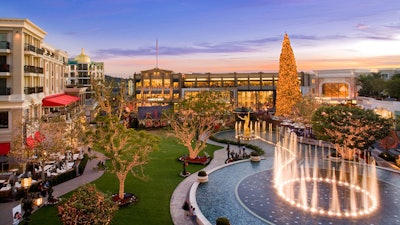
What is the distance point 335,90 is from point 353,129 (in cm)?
6755

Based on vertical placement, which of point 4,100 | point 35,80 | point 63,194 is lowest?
point 63,194

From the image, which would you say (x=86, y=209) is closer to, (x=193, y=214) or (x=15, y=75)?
(x=193, y=214)

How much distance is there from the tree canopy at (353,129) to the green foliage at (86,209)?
1112 inches

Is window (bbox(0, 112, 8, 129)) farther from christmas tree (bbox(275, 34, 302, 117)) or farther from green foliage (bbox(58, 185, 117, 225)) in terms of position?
christmas tree (bbox(275, 34, 302, 117))

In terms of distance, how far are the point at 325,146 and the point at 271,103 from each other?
59435mm

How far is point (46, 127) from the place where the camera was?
102ft

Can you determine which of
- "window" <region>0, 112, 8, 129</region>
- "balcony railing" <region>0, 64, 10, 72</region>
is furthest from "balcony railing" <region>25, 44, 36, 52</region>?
→ "window" <region>0, 112, 8, 129</region>

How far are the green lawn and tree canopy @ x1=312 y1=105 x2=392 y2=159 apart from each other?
16.1 m

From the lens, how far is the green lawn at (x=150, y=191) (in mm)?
21609

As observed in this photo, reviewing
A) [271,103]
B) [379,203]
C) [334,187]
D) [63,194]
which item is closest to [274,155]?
[334,187]

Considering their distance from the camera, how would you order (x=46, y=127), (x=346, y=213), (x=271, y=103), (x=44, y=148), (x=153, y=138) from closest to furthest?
(x=346, y=213), (x=153, y=138), (x=44, y=148), (x=46, y=127), (x=271, y=103)

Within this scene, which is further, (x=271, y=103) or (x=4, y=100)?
(x=271, y=103)

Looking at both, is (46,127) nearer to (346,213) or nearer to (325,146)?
(346,213)

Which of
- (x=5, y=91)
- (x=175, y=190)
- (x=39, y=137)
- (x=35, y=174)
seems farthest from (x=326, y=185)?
(x=5, y=91)
